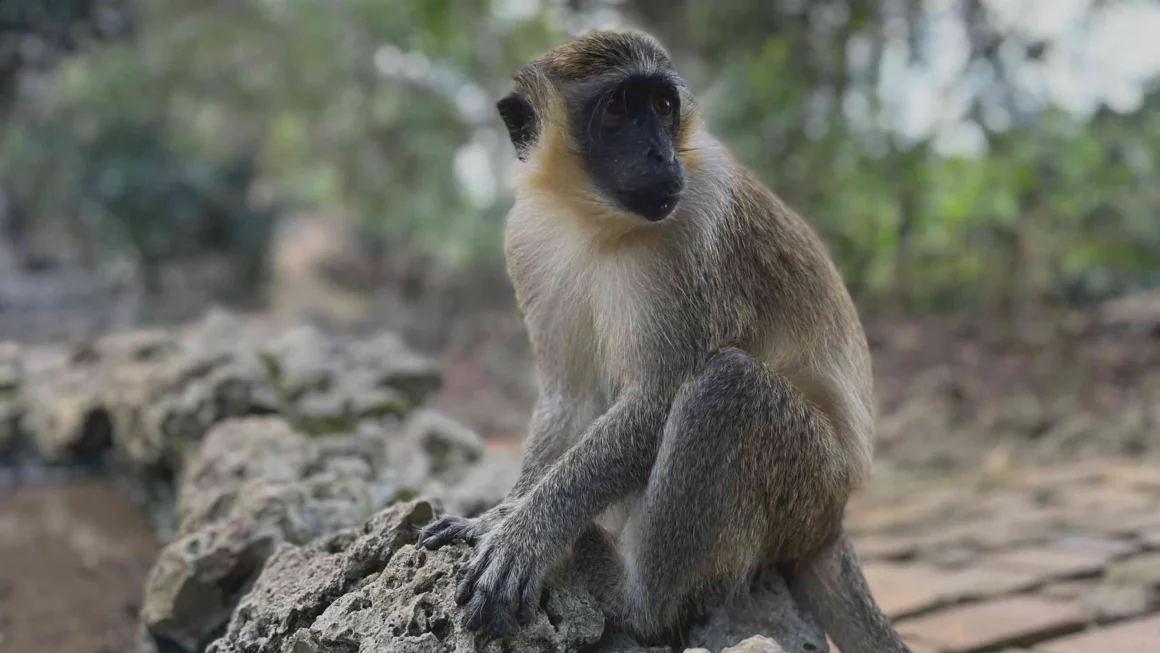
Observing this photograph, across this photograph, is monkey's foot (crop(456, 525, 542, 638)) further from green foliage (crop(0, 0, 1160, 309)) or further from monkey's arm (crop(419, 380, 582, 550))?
green foliage (crop(0, 0, 1160, 309))

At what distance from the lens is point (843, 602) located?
293 cm

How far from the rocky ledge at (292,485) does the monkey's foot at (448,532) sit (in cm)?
3

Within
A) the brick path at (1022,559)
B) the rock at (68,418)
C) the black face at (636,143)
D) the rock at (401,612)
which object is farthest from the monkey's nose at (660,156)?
the rock at (68,418)

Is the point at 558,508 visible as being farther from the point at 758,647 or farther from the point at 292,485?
the point at 292,485

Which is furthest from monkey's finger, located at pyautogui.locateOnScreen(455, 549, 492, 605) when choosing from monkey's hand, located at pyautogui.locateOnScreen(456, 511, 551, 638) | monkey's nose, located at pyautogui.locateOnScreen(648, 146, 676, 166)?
monkey's nose, located at pyautogui.locateOnScreen(648, 146, 676, 166)

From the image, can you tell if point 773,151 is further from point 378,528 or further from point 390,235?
point 390,235

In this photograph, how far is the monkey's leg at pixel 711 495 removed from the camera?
8.41 feet

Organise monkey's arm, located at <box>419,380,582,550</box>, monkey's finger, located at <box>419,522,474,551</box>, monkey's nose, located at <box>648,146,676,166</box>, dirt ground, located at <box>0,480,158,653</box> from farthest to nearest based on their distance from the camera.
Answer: dirt ground, located at <box>0,480,158,653</box>
monkey's arm, located at <box>419,380,582,550</box>
monkey's nose, located at <box>648,146,676,166</box>
monkey's finger, located at <box>419,522,474,551</box>

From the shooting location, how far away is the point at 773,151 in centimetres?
949

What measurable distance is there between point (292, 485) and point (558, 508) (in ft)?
4.59

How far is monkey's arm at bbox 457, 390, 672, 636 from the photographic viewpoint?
2332 mm

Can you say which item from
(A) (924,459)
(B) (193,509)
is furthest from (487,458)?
(A) (924,459)

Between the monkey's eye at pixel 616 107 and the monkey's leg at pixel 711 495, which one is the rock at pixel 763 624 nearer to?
the monkey's leg at pixel 711 495

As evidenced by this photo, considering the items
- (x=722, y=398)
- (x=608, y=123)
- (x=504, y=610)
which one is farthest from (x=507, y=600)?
(x=608, y=123)
